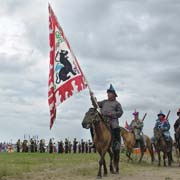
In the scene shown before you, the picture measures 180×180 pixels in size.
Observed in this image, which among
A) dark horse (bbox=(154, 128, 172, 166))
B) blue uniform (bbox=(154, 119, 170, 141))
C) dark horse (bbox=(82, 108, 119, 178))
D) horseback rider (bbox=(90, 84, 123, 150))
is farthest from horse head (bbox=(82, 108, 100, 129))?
dark horse (bbox=(154, 128, 172, 166))

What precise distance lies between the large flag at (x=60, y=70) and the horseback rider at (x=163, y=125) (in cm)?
753

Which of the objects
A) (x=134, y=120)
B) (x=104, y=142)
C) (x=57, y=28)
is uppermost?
(x=57, y=28)

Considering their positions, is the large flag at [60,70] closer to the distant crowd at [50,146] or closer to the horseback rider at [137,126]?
the horseback rider at [137,126]

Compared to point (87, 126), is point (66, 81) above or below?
above

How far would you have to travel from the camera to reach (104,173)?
515 inches

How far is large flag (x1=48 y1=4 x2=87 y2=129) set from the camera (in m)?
11.7

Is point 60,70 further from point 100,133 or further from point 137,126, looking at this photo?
point 137,126

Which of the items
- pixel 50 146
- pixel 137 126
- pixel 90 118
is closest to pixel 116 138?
pixel 90 118

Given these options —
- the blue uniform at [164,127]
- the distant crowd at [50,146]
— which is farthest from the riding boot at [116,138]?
the distant crowd at [50,146]

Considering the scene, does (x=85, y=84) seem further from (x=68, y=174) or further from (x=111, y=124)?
(x=68, y=174)

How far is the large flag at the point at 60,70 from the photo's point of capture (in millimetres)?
11732

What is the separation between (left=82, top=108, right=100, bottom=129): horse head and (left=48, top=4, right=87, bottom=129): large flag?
2.22 feet

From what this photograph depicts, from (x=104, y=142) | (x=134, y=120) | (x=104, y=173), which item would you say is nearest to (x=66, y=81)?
(x=104, y=142)

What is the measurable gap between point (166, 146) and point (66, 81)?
8.82 meters
